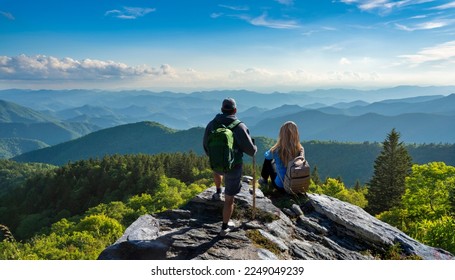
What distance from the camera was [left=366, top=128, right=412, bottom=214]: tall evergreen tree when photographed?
40.7 meters

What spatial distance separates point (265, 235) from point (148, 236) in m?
3.30

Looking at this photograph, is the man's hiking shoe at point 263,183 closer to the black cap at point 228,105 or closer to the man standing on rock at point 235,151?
the man standing on rock at point 235,151

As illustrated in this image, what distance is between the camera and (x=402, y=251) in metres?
9.21

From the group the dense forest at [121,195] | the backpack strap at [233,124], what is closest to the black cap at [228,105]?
the backpack strap at [233,124]

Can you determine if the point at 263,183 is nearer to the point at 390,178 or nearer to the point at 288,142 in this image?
the point at 288,142

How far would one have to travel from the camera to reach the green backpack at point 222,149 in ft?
25.6

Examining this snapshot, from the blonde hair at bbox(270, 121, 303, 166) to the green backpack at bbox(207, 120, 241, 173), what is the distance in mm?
3389

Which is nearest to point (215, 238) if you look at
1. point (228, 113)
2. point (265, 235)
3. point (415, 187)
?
point (265, 235)

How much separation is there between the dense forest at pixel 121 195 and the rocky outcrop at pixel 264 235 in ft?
18.4

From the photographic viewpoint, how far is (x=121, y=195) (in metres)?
89.6

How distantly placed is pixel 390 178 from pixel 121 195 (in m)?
74.0

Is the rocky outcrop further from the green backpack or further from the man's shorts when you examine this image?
the green backpack

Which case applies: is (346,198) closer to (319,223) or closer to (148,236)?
(319,223)

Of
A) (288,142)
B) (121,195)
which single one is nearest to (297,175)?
(288,142)
